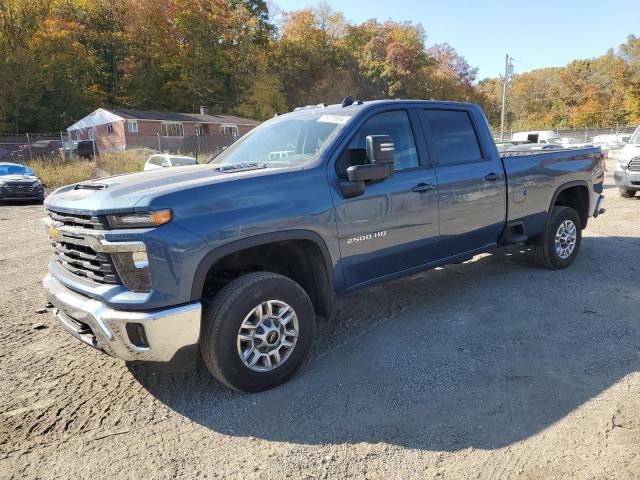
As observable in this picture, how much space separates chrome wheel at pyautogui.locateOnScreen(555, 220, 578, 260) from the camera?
566 centimetres

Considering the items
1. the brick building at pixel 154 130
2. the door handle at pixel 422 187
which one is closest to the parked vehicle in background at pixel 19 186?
the door handle at pixel 422 187

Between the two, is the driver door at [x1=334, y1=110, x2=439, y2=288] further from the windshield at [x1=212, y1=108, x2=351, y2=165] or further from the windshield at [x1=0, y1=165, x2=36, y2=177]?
the windshield at [x1=0, y1=165, x2=36, y2=177]

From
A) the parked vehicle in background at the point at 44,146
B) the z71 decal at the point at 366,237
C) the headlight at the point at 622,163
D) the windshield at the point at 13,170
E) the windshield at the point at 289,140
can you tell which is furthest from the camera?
the parked vehicle in background at the point at 44,146

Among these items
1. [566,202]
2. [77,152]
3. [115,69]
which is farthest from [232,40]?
[566,202]

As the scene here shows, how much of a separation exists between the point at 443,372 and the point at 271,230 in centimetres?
163

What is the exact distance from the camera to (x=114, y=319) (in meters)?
2.69

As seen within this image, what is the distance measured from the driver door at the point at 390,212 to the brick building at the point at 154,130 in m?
34.7

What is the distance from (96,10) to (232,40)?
17.8m

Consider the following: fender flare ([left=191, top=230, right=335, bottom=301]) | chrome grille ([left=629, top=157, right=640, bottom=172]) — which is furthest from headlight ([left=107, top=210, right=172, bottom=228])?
chrome grille ([left=629, top=157, right=640, bottom=172])

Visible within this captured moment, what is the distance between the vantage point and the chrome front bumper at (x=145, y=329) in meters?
2.69

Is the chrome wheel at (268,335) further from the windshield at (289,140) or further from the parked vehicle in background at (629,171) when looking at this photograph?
the parked vehicle in background at (629,171)

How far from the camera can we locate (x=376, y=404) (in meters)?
3.03

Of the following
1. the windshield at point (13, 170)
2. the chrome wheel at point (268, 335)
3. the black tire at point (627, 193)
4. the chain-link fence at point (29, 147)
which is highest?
the chain-link fence at point (29, 147)

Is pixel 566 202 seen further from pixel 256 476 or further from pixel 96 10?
pixel 96 10
